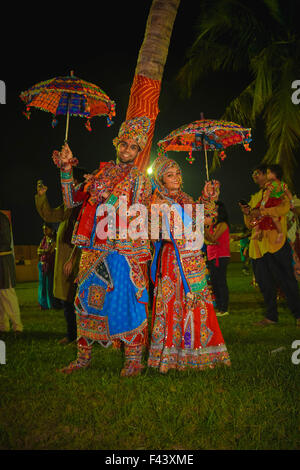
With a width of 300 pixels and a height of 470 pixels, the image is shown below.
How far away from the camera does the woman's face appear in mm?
4332

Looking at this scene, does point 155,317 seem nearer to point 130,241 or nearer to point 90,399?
point 130,241

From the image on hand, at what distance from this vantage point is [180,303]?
4293 millimetres

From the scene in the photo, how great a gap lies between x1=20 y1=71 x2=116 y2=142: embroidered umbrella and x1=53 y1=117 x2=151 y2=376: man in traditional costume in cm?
70

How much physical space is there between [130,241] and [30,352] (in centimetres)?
207

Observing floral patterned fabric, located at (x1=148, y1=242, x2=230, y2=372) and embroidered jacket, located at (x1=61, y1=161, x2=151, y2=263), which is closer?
embroidered jacket, located at (x1=61, y1=161, x2=151, y2=263)

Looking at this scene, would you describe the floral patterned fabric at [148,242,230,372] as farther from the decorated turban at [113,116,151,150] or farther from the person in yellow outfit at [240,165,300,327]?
the person in yellow outfit at [240,165,300,327]

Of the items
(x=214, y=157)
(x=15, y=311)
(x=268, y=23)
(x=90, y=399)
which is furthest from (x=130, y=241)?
(x=268, y=23)

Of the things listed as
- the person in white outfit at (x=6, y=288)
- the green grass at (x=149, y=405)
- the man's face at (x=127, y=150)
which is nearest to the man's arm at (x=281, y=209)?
the green grass at (x=149, y=405)

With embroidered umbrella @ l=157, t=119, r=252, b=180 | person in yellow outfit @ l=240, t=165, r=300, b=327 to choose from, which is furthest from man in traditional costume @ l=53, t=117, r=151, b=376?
person in yellow outfit @ l=240, t=165, r=300, b=327

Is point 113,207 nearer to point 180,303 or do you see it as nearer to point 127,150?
point 127,150

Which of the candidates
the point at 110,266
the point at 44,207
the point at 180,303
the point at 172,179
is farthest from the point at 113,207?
the point at 44,207

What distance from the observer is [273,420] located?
112 inches

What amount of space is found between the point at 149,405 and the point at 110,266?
1344 mm

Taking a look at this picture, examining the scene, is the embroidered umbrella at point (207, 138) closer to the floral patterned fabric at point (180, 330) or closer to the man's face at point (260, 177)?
the floral patterned fabric at point (180, 330)
